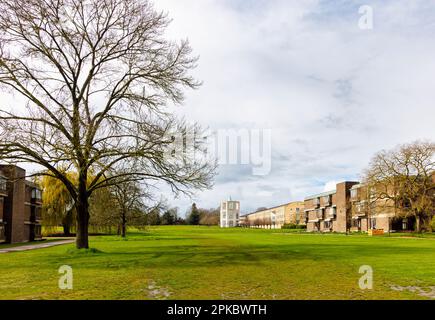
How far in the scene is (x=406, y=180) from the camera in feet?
217

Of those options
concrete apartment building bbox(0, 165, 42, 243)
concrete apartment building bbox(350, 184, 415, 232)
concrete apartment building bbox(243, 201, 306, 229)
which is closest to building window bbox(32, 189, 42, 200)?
concrete apartment building bbox(0, 165, 42, 243)

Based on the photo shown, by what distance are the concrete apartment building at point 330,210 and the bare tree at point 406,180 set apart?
22401mm

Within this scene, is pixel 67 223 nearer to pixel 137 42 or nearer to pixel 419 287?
pixel 137 42

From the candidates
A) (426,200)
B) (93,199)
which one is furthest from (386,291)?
(426,200)

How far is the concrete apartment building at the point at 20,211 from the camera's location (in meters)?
47.6

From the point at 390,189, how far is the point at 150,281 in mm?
61657

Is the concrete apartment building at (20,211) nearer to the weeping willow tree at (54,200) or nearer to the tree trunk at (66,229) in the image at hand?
the weeping willow tree at (54,200)

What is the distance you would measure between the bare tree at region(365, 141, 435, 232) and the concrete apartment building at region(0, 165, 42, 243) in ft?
159

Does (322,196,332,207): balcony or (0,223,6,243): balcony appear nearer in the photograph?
(0,223,6,243): balcony

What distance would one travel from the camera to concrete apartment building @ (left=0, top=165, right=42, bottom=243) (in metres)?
47.6

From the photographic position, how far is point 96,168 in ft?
85.5

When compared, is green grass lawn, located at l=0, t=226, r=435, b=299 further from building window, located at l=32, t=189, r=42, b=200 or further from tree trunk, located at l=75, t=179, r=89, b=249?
building window, located at l=32, t=189, r=42, b=200

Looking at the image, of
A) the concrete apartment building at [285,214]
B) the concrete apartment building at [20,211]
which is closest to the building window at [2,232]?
the concrete apartment building at [20,211]

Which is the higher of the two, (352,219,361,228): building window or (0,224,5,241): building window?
(0,224,5,241): building window
